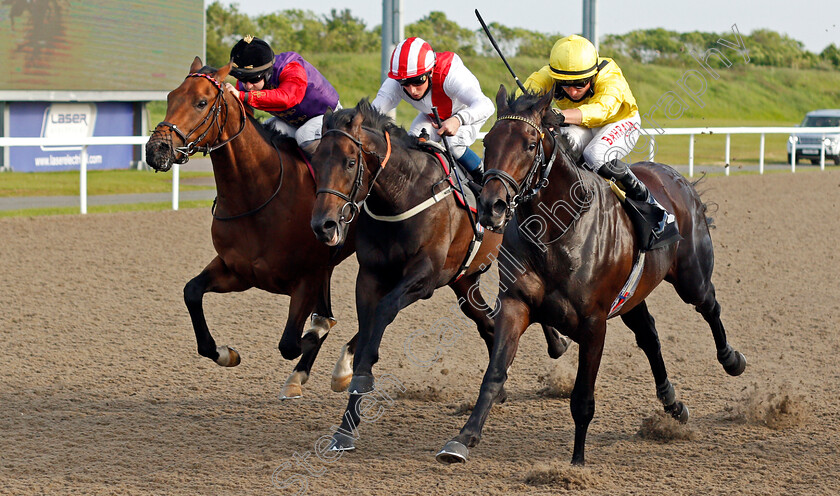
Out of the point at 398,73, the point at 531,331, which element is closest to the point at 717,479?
the point at 398,73

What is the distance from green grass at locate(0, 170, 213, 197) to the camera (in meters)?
14.5

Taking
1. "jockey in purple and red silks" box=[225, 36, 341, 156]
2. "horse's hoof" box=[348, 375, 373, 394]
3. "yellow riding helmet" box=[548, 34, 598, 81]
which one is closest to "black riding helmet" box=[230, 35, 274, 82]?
"jockey in purple and red silks" box=[225, 36, 341, 156]

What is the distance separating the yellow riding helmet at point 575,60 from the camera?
445cm

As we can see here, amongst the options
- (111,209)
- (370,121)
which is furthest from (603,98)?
(111,209)

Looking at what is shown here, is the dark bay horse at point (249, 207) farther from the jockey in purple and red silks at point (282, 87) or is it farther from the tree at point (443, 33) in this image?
the tree at point (443, 33)

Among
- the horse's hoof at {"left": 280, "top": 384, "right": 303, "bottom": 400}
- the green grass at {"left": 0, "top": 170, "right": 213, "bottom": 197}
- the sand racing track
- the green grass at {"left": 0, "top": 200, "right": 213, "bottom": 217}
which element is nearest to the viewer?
the sand racing track

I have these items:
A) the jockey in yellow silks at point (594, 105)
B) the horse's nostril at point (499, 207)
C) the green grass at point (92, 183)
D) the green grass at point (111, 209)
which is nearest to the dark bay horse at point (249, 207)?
the jockey in yellow silks at point (594, 105)

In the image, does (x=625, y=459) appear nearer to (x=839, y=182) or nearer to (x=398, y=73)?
(x=398, y=73)

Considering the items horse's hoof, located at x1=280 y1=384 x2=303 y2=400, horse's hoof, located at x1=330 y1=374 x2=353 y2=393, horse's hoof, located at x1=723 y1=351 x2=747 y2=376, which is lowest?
horse's hoof, located at x1=280 y1=384 x2=303 y2=400

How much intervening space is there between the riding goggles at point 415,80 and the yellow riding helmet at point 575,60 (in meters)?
0.77

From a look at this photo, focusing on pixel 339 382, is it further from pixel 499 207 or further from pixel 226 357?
pixel 499 207

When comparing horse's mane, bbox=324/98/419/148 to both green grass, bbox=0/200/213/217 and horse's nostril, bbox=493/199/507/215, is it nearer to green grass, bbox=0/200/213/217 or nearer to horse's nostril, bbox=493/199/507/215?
horse's nostril, bbox=493/199/507/215

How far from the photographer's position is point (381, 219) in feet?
15.2

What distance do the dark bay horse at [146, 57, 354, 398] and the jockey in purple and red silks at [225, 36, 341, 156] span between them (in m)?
0.16
